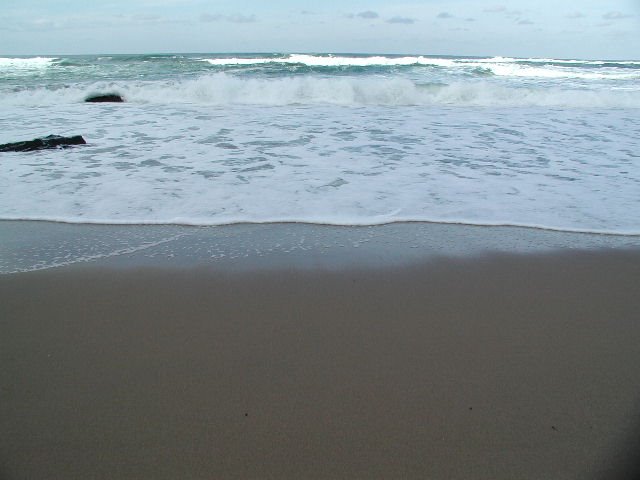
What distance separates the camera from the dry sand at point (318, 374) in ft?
5.20

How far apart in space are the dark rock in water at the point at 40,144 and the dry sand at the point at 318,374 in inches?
156

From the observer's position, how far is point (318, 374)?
1.99 meters

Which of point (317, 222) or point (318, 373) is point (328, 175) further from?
point (318, 373)

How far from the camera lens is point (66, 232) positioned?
11.9 feet

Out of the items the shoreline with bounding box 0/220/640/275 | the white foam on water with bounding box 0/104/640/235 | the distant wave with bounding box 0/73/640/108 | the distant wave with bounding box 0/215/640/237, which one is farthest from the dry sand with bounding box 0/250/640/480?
the distant wave with bounding box 0/73/640/108

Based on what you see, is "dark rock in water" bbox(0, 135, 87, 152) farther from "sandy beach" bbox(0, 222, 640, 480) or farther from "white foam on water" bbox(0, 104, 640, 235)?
"sandy beach" bbox(0, 222, 640, 480)

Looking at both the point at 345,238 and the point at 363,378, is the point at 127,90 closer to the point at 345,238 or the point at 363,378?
the point at 345,238

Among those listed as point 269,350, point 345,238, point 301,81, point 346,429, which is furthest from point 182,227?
point 301,81

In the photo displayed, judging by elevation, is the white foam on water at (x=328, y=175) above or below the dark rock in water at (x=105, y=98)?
below

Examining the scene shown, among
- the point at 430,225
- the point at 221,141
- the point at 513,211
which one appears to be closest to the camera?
the point at 430,225

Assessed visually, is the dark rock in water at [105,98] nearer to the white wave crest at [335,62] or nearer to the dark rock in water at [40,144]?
the dark rock in water at [40,144]

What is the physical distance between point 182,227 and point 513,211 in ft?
8.74

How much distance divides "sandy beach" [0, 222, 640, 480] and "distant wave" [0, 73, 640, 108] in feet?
38.7

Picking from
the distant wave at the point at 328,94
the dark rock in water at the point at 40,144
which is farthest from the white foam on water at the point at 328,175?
the distant wave at the point at 328,94
